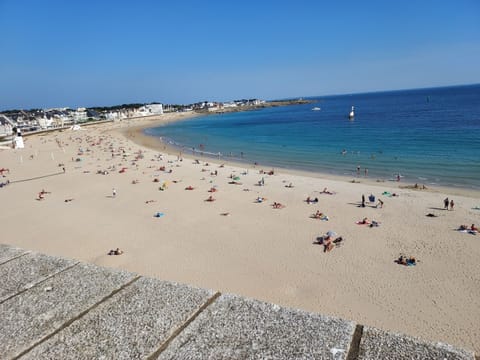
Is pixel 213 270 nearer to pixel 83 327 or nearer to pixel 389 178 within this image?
pixel 83 327

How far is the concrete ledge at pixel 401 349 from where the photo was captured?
2.79 metres

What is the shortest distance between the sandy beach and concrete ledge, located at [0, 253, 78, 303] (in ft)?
19.1

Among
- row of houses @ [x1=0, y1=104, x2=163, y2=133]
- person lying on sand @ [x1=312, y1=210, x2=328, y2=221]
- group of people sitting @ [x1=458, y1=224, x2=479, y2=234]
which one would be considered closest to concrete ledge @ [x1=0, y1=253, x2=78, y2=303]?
person lying on sand @ [x1=312, y1=210, x2=328, y2=221]

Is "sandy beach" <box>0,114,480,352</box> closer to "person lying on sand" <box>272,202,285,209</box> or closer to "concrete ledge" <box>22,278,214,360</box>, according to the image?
"person lying on sand" <box>272,202,285,209</box>

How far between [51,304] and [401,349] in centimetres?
372

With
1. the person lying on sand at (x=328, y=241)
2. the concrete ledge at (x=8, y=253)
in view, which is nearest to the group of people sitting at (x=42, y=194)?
the concrete ledge at (x=8, y=253)

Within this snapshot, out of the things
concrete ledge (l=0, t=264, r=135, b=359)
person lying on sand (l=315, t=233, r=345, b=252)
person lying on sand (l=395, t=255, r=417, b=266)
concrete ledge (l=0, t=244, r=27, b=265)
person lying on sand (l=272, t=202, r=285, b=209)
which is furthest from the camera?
person lying on sand (l=272, t=202, r=285, b=209)

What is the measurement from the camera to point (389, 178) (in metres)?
23.9

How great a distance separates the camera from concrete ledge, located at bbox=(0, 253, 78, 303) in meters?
3.91

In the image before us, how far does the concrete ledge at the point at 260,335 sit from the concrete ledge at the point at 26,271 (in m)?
2.23

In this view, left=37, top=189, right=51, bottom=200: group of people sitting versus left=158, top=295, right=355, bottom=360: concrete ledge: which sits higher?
left=158, top=295, right=355, bottom=360: concrete ledge

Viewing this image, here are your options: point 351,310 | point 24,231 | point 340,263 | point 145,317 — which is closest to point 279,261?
point 340,263

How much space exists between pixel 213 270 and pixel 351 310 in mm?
4501

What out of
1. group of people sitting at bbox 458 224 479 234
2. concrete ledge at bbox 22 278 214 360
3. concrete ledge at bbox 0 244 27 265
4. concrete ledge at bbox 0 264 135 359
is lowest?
group of people sitting at bbox 458 224 479 234
